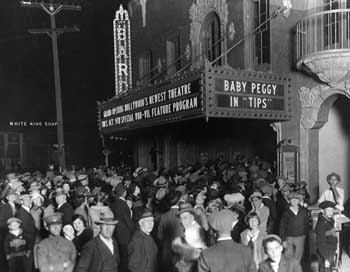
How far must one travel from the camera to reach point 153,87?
41.0ft

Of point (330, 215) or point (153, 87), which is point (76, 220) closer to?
point (330, 215)

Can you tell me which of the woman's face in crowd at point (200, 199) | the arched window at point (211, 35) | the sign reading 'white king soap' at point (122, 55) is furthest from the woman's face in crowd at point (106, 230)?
the sign reading 'white king soap' at point (122, 55)

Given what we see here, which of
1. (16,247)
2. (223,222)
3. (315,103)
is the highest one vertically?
(315,103)

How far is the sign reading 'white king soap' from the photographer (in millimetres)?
19469

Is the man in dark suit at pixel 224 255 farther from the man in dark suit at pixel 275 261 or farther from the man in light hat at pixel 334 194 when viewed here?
the man in light hat at pixel 334 194

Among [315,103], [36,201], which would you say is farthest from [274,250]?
[315,103]

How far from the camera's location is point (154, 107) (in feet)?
40.9

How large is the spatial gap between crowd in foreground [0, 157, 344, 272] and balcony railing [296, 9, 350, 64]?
3240 millimetres

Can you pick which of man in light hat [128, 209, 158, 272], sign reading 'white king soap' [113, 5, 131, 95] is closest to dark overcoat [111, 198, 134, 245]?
man in light hat [128, 209, 158, 272]

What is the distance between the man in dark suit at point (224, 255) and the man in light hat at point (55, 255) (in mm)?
2068

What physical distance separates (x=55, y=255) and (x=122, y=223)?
2038 mm

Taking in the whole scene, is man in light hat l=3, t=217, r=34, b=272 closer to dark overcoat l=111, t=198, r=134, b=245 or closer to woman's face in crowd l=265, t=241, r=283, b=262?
dark overcoat l=111, t=198, r=134, b=245

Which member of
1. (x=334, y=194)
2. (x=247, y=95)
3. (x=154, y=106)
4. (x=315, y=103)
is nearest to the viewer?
(x=334, y=194)

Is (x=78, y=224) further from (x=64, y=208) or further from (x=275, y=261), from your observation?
(x=275, y=261)
